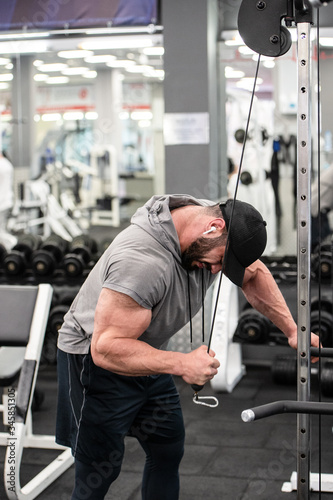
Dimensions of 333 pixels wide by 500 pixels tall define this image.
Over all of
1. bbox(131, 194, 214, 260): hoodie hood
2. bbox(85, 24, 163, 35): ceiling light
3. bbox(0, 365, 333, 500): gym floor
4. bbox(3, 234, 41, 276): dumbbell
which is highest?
bbox(85, 24, 163, 35): ceiling light

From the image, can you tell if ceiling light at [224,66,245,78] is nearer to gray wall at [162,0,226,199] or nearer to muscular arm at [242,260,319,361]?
gray wall at [162,0,226,199]

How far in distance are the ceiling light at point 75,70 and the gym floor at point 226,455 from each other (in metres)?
3.08

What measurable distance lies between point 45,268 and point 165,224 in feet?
9.36

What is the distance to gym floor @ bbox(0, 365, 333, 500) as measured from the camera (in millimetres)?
2895

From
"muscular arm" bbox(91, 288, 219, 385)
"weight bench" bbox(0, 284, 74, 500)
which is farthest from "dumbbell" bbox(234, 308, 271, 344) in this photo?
"muscular arm" bbox(91, 288, 219, 385)

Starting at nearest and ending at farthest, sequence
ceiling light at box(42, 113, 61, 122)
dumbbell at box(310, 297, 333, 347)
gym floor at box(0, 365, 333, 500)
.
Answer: gym floor at box(0, 365, 333, 500) → dumbbell at box(310, 297, 333, 347) → ceiling light at box(42, 113, 61, 122)

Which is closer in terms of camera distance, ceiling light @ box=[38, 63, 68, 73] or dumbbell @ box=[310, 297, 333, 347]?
dumbbell @ box=[310, 297, 333, 347]

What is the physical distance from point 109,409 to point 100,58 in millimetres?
4455

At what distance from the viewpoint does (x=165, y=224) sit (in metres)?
1.91

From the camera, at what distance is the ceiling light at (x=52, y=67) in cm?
589

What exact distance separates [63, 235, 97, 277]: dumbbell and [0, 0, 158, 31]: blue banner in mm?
1462

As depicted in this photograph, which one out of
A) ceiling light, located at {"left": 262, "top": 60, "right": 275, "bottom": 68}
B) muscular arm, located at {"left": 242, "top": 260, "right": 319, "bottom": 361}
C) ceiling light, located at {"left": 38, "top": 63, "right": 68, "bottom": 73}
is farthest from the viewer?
ceiling light, located at {"left": 38, "top": 63, "right": 68, "bottom": 73}

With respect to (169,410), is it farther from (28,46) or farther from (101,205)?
(101,205)

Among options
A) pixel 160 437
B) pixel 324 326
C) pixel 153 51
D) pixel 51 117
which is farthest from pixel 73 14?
pixel 160 437
